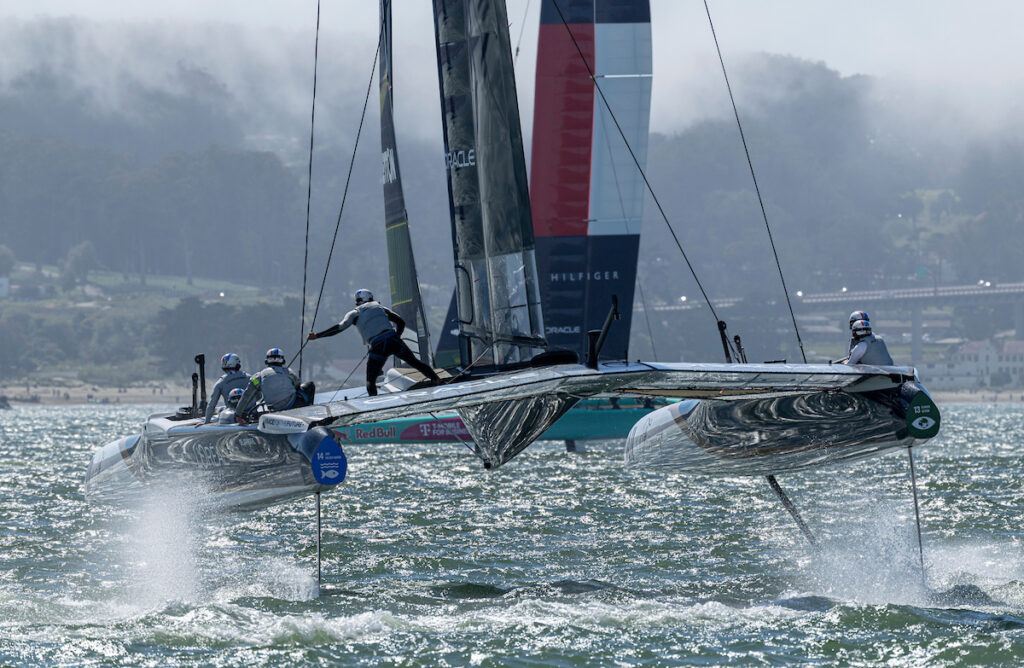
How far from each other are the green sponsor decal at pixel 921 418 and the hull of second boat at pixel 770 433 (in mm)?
15

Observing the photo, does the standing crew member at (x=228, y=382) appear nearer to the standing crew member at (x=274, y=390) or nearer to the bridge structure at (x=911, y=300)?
the standing crew member at (x=274, y=390)

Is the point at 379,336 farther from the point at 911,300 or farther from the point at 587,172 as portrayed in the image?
the point at 911,300

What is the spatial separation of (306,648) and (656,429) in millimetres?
4848

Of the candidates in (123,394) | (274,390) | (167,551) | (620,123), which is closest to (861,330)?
(274,390)

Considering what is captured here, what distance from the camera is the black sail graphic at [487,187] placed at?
11.6 m

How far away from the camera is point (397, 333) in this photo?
1054 centimetres

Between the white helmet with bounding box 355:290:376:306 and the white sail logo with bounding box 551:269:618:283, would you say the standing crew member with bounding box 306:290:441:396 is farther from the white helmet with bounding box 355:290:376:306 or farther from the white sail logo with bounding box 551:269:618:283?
→ the white sail logo with bounding box 551:269:618:283

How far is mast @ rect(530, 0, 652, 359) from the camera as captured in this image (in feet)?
78.4

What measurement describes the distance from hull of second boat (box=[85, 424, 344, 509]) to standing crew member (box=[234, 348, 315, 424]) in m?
0.28

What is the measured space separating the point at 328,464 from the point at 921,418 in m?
4.32

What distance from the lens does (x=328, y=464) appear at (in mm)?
8883

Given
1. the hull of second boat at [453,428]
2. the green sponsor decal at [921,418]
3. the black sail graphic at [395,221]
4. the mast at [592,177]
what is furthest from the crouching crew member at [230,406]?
the hull of second boat at [453,428]

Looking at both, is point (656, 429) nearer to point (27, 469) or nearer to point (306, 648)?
point (306, 648)

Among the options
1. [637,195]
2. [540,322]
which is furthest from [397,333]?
[637,195]
